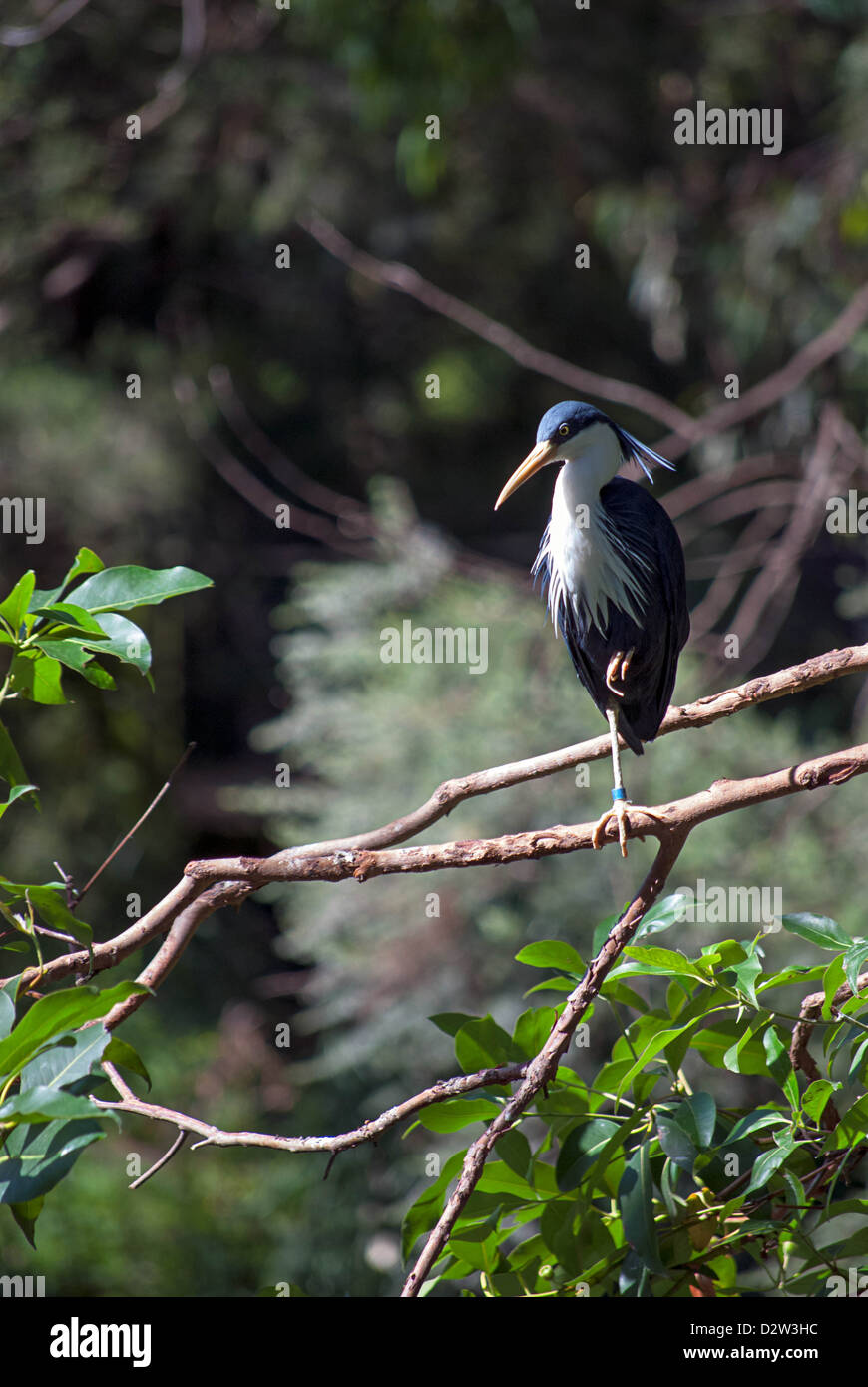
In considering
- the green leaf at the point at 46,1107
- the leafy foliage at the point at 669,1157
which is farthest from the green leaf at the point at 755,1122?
the green leaf at the point at 46,1107

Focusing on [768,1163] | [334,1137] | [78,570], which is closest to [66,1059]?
[334,1137]

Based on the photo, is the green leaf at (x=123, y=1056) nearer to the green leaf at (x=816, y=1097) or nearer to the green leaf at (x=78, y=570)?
the green leaf at (x=78, y=570)

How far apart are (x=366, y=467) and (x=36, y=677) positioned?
339 centimetres

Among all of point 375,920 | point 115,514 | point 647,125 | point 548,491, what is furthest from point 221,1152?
point 647,125

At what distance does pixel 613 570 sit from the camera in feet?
3.24

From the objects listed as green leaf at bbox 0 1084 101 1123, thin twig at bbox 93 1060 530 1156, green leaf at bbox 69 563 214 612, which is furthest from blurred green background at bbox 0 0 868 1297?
green leaf at bbox 0 1084 101 1123

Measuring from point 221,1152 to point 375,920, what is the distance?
39.1 inches

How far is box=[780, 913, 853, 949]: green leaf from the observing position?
2.29 feet

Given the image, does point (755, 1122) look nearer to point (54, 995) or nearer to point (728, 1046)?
point (728, 1046)

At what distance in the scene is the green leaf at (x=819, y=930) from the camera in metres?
0.70

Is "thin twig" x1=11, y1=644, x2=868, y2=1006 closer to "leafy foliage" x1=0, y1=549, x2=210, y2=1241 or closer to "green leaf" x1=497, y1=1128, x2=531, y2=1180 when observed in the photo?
"leafy foliage" x1=0, y1=549, x2=210, y2=1241

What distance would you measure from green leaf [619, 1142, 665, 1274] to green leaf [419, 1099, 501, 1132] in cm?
9

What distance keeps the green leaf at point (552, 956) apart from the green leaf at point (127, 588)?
0.29m

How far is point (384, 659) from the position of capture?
8.82ft
